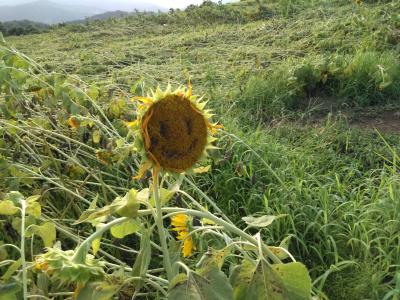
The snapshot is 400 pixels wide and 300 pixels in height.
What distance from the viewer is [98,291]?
1.12 meters

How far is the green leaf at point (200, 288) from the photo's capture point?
1092mm

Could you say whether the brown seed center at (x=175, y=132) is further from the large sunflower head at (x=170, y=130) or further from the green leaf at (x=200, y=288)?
the green leaf at (x=200, y=288)

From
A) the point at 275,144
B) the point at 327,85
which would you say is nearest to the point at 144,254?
the point at 275,144

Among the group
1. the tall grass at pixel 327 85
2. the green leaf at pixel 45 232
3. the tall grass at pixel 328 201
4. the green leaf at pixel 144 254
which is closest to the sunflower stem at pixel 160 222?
the green leaf at pixel 144 254

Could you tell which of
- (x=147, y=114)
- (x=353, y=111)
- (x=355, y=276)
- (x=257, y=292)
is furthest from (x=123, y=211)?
(x=353, y=111)

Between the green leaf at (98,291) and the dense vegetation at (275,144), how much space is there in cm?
51

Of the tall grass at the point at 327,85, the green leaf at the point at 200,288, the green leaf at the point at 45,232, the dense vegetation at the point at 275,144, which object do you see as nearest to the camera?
the green leaf at the point at 200,288

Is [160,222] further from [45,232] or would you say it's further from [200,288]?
[45,232]

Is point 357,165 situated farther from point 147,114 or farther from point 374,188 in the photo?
point 147,114

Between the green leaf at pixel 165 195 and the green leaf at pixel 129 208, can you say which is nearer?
the green leaf at pixel 129 208

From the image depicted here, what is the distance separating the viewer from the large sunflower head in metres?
1.11

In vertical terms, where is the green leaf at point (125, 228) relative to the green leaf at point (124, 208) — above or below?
below

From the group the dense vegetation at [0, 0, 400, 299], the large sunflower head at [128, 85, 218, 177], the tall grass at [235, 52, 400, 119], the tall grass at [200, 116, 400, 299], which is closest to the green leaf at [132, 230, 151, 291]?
the large sunflower head at [128, 85, 218, 177]

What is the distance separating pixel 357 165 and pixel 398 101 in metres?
1.42
